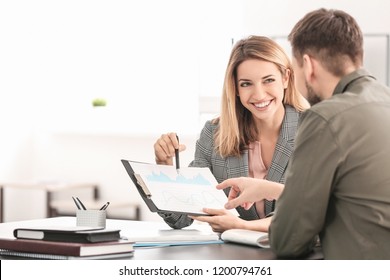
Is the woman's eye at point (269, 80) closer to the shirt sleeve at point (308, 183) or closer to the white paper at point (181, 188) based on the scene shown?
the white paper at point (181, 188)

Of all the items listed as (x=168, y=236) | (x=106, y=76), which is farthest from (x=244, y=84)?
(x=106, y=76)

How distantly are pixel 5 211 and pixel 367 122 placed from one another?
618cm

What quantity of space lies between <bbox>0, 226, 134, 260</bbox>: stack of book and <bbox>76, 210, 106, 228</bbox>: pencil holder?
383 mm

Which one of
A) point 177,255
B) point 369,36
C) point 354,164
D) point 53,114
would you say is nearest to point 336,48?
point 354,164

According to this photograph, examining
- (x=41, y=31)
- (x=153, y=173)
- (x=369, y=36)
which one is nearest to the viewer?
(x=153, y=173)

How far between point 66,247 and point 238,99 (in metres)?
1.42

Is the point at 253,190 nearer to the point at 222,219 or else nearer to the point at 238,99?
the point at 222,219

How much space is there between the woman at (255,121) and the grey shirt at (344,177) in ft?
3.36

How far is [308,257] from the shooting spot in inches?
89.4

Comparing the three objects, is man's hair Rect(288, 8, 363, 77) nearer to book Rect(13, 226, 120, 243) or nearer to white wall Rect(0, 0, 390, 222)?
book Rect(13, 226, 120, 243)

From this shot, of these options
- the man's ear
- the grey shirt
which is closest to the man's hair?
the man's ear

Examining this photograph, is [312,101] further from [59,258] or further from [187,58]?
[187,58]

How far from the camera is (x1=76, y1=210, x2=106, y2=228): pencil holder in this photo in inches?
107

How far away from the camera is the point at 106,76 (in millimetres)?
7355
